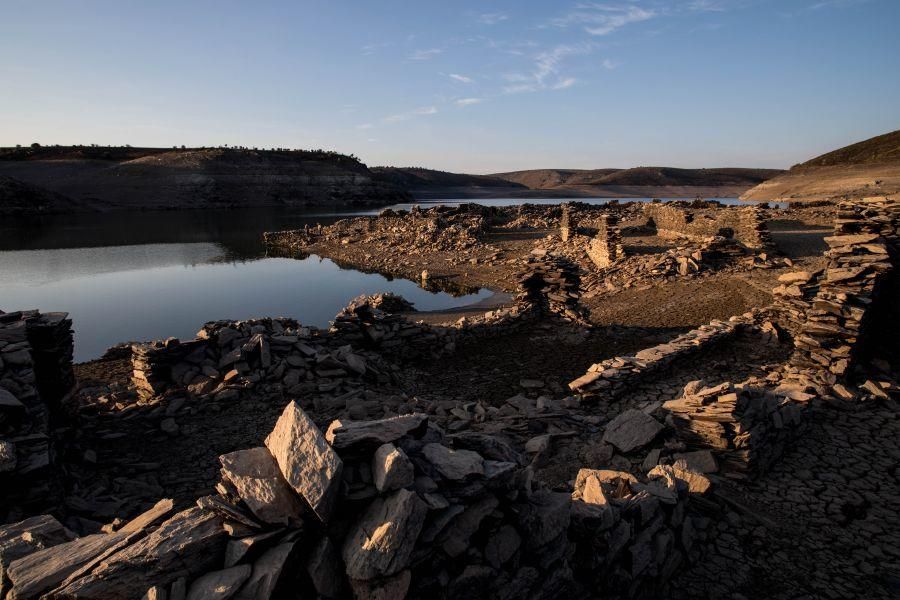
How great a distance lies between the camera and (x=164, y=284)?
30922mm

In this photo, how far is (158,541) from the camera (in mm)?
3525

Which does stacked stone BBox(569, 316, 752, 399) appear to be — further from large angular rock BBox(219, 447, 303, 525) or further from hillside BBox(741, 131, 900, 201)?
hillside BBox(741, 131, 900, 201)

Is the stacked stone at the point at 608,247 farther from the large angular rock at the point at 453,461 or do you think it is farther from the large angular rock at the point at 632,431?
the large angular rock at the point at 453,461

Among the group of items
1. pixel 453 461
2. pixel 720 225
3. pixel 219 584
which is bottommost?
pixel 219 584

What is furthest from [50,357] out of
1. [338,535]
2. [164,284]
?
[164,284]

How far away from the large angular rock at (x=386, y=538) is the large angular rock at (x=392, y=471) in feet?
0.30

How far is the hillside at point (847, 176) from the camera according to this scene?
50.2 metres

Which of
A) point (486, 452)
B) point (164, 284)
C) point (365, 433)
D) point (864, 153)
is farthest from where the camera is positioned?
point (864, 153)

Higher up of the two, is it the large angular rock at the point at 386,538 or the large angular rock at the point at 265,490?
the large angular rock at the point at 265,490

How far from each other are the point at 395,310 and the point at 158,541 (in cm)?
1976

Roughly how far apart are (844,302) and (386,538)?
439 inches

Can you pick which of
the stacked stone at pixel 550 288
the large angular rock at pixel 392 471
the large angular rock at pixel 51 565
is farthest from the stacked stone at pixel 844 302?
the large angular rock at pixel 51 565

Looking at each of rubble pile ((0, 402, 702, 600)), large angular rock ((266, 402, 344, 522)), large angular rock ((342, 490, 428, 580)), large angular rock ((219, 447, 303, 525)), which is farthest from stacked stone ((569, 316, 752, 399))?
large angular rock ((219, 447, 303, 525))

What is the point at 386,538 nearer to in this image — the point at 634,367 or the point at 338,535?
the point at 338,535
